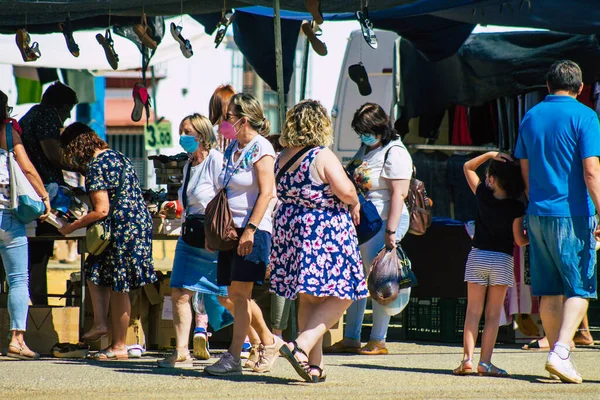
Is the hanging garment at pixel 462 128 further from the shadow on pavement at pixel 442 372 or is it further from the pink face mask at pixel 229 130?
the pink face mask at pixel 229 130

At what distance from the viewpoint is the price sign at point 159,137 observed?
2036cm

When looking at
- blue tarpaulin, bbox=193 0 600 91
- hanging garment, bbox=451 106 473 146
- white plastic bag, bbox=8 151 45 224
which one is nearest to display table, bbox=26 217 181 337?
white plastic bag, bbox=8 151 45 224

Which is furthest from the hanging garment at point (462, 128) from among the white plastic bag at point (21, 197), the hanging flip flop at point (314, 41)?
the white plastic bag at point (21, 197)

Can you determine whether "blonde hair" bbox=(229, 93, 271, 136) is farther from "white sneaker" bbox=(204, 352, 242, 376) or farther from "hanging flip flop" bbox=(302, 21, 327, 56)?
"hanging flip flop" bbox=(302, 21, 327, 56)

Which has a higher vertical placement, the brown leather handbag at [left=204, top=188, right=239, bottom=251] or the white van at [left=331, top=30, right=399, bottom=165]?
the white van at [left=331, top=30, right=399, bottom=165]

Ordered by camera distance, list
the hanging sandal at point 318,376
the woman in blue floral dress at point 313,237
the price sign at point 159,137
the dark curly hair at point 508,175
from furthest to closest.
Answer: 1. the price sign at point 159,137
2. the dark curly hair at point 508,175
3. the hanging sandal at point 318,376
4. the woman in blue floral dress at point 313,237

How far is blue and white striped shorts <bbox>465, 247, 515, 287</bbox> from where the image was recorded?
6.46 metres

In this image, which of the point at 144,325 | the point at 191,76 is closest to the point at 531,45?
the point at 144,325

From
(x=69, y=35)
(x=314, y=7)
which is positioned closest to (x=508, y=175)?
(x=314, y=7)

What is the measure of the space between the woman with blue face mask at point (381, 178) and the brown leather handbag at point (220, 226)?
1673 millimetres

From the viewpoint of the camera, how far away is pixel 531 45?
1062 cm

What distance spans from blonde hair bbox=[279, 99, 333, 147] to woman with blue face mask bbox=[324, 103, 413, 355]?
156 cm

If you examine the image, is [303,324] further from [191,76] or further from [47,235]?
[191,76]

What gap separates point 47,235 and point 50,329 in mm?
722
